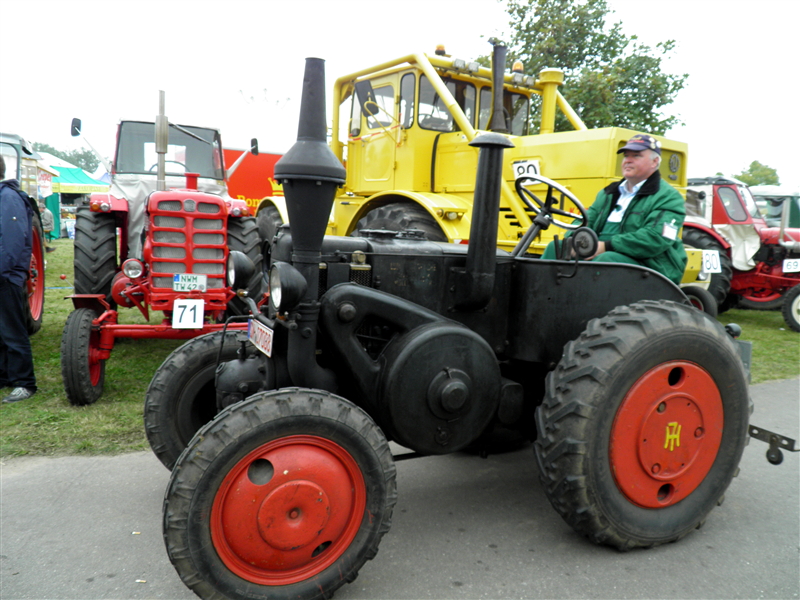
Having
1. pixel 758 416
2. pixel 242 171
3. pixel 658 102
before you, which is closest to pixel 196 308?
pixel 758 416

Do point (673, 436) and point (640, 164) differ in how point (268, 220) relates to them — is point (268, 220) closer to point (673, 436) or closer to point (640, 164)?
point (640, 164)

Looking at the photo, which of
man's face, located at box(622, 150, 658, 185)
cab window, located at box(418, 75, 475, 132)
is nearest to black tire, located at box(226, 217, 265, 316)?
cab window, located at box(418, 75, 475, 132)

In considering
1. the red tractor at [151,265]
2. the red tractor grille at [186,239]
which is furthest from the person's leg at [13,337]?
the red tractor grille at [186,239]

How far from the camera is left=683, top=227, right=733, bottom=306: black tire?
8938mm

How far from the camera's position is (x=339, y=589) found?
7.49 ft

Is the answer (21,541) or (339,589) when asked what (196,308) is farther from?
(339,589)

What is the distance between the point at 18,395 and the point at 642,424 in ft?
13.4

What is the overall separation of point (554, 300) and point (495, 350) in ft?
1.18

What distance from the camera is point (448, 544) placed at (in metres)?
2.63

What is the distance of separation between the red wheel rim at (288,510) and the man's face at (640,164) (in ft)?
6.98

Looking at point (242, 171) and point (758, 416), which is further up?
point (242, 171)

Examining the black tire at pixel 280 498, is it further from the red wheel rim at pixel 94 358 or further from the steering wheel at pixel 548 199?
the red wheel rim at pixel 94 358

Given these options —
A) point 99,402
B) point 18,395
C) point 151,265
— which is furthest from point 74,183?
point 99,402

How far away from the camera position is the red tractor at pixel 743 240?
947cm
